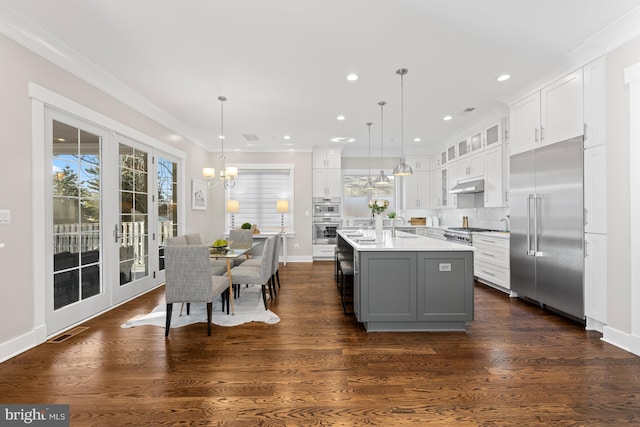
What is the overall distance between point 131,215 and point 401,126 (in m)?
4.79

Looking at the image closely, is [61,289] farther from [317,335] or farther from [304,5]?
[304,5]

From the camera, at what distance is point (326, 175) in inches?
292

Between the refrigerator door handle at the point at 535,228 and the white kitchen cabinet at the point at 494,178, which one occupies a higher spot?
the white kitchen cabinet at the point at 494,178

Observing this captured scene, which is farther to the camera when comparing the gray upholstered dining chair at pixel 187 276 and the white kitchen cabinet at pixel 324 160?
the white kitchen cabinet at pixel 324 160

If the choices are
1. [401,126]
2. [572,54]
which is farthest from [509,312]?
[401,126]

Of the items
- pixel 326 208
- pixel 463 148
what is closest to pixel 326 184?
pixel 326 208

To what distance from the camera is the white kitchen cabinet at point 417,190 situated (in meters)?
7.56

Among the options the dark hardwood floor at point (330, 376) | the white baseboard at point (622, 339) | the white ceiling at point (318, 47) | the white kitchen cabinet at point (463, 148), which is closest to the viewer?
the dark hardwood floor at point (330, 376)

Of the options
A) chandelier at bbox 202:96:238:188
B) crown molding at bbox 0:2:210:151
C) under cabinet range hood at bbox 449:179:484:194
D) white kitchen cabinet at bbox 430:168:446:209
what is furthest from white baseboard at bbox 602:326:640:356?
crown molding at bbox 0:2:210:151

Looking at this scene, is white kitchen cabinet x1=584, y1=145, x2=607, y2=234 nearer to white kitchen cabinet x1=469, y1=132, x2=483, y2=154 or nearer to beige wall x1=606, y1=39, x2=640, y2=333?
beige wall x1=606, y1=39, x2=640, y2=333

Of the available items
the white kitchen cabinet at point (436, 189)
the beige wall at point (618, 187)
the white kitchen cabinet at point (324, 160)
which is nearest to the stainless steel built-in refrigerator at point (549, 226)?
the beige wall at point (618, 187)

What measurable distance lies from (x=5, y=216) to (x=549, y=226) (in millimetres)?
5384

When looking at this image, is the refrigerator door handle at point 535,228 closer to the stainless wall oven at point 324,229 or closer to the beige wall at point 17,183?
the stainless wall oven at point 324,229

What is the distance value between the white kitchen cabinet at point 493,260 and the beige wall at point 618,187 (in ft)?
4.73
